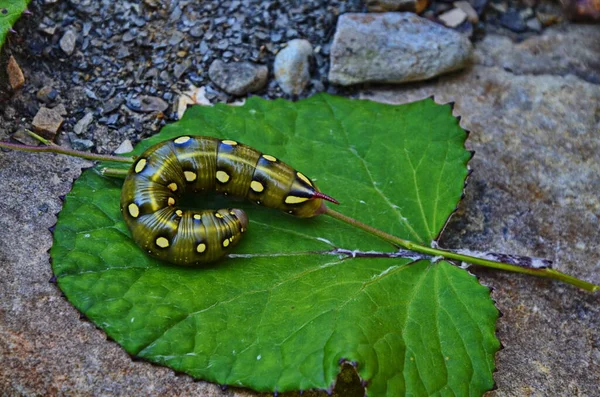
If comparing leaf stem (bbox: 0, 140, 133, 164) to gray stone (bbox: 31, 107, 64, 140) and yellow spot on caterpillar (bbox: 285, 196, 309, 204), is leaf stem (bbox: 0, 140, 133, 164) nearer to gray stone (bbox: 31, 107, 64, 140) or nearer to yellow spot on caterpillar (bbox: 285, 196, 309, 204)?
gray stone (bbox: 31, 107, 64, 140)

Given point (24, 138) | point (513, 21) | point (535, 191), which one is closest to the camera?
point (24, 138)

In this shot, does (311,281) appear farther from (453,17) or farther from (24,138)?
(453,17)

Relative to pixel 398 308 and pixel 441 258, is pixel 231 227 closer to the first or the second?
pixel 398 308

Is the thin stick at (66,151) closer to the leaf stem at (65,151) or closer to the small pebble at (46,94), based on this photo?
the leaf stem at (65,151)

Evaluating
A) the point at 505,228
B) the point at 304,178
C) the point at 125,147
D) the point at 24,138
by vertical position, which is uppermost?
the point at 304,178

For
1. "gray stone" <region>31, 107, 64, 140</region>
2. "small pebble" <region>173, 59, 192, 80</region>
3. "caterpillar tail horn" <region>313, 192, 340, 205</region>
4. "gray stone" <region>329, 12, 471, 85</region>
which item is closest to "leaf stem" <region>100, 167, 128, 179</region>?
"gray stone" <region>31, 107, 64, 140</region>

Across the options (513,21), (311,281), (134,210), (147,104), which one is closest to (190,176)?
(134,210)
